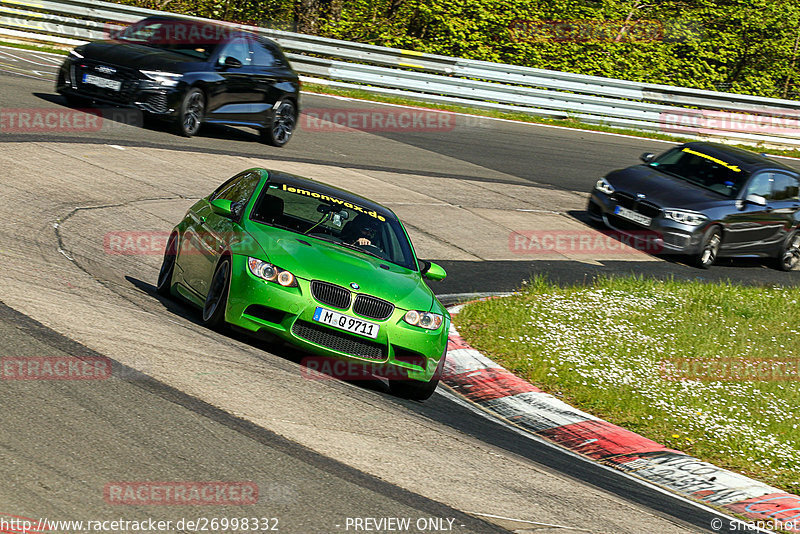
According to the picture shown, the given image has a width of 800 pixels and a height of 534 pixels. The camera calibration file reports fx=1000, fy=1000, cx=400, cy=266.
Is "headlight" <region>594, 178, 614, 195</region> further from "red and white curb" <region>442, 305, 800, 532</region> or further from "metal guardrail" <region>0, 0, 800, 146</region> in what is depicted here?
"metal guardrail" <region>0, 0, 800, 146</region>

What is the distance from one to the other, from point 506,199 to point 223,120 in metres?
5.24

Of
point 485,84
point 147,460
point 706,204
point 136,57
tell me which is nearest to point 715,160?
point 706,204

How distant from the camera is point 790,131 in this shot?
28781mm

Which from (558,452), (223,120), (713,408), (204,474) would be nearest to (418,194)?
(223,120)

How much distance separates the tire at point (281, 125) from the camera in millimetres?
18094

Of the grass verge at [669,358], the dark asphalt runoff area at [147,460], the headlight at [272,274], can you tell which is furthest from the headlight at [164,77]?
the dark asphalt runoff area at [147,460]

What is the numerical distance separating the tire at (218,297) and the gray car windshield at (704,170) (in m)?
10.9

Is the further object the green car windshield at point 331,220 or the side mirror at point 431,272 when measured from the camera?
the side mirror at point 431,272

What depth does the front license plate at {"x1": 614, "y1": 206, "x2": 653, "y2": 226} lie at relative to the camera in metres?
16.0

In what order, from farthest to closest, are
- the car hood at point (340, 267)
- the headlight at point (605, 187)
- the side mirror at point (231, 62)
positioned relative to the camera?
1. the side mirror at point (231, 62)
2. the headlight at point (605, 187)
3. the car hood at point (340, 267)

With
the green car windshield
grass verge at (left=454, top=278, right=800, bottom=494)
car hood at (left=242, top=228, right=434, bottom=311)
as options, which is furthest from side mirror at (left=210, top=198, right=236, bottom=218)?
grass verge at (left=454, top=278, right=800, bottom=494)

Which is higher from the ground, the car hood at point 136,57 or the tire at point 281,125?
the car hood at point 136,57

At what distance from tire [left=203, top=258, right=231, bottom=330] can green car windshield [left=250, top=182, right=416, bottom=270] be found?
726 millimetres

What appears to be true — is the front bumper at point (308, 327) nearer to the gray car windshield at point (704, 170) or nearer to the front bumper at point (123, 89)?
the front bumper at point (123, 89)
